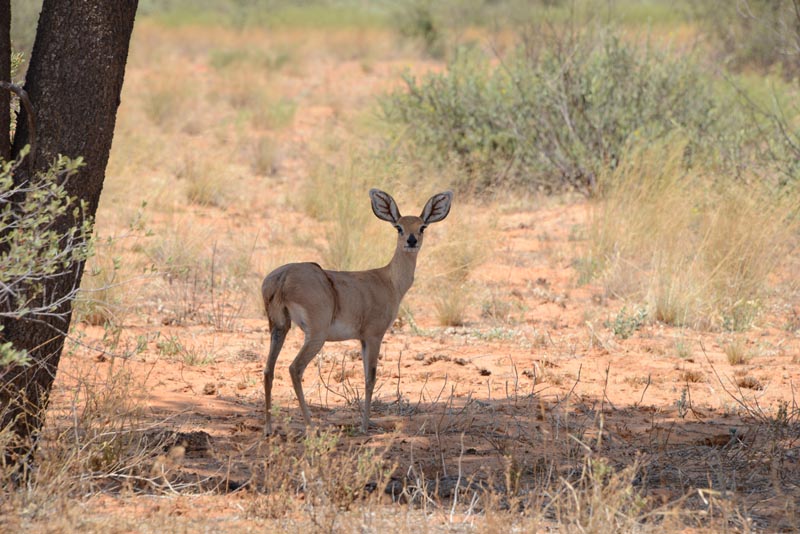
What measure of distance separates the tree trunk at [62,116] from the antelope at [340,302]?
1.19m

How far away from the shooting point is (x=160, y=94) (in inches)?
768

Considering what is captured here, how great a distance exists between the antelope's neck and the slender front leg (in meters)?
0.46

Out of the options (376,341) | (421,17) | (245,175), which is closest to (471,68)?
(245,175)

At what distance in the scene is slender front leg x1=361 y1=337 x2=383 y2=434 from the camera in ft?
18.9

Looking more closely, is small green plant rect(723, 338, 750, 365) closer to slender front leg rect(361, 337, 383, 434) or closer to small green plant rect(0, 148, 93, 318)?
slender front leg rect(361, 337, 383, 434)

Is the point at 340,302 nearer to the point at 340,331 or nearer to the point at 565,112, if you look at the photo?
the point at 340,331

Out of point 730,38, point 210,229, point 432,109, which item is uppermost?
point 730,38

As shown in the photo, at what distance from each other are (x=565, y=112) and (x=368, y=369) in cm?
788

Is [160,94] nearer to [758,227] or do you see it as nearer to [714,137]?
[714,137]

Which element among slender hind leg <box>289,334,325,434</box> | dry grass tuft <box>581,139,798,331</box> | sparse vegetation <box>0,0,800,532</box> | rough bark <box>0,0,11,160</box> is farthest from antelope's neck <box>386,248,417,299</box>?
dry grass tuft <box>581,139,798,331</box>

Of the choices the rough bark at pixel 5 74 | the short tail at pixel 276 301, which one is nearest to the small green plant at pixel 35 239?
the rough bark at pixel 5 74

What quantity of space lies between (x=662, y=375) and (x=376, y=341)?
2548mm

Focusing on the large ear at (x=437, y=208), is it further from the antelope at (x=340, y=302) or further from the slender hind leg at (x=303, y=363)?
the slender hind leg at (x=303, y=363)

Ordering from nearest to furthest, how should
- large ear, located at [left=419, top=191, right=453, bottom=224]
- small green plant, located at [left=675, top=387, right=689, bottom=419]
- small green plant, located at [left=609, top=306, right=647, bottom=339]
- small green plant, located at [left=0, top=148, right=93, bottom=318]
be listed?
small green plant, located at [left=0, top=148, right=93, bottom=318] → small green plant, located at [left=675, top=387, right=689, bottom=419] → large ear, located at [left=419, top=191, right=453, bottom=224] → small green plant, located at [left=609, top=306, right=647, bottom=339]
